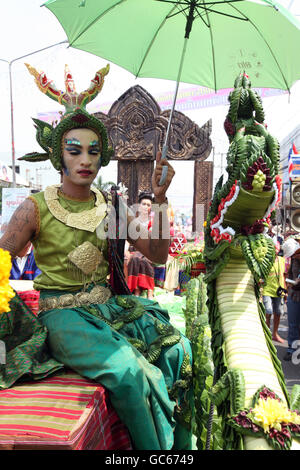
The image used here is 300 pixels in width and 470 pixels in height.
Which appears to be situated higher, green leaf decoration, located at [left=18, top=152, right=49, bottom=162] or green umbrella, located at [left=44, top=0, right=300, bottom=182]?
green umbrella, located at [left=44, top=0, right=300, bottom=182]

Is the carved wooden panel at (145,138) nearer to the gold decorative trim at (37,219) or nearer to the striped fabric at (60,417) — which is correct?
the gold decorative trim at (37,219)

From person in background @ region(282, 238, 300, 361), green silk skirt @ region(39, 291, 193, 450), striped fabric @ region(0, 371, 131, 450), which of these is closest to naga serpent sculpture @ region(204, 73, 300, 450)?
green silk skirt @ region(39, 291, 193, 450)

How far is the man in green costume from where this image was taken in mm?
1768

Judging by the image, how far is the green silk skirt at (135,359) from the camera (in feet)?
5.67

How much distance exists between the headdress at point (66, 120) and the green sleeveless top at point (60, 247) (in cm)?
29

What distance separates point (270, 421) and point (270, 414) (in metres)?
0.03

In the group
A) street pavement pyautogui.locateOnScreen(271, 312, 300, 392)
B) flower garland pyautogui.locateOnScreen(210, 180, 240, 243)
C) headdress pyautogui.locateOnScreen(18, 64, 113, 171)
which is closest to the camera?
flower garland pyautogui.locateOnScreen(210, 180, 240, 243)

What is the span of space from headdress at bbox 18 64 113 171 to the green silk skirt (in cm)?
84

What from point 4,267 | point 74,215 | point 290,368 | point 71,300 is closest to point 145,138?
point 290,368

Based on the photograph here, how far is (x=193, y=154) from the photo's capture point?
265 inches

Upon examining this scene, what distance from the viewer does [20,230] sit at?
2182mm

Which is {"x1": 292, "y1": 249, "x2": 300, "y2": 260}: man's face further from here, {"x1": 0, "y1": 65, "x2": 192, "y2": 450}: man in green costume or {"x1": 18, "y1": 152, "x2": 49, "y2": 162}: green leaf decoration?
{"x1": 18, "y1": 152, "x2": 49, "y2": 162}: green leaf decoration
